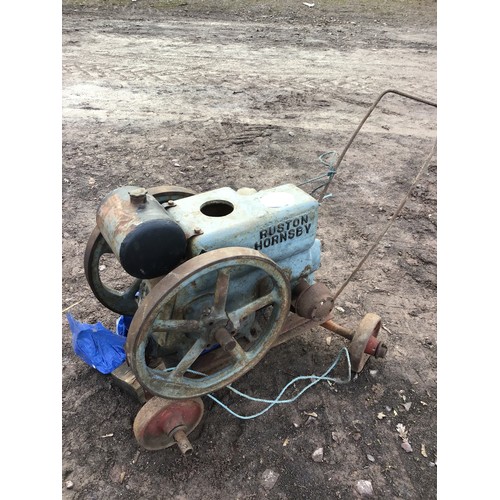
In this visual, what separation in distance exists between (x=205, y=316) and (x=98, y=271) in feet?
2.61

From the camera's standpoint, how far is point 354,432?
104 inches

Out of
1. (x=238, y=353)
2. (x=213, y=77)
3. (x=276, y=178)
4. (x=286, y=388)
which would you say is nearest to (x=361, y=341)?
(x=286, y=388)

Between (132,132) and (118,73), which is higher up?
(118,73)

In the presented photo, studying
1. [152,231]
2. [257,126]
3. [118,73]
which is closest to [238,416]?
[152,231]

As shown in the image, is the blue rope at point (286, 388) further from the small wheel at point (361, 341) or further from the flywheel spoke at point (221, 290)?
the flywheel spoke at point (221, 290)

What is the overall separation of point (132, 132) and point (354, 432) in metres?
4.41

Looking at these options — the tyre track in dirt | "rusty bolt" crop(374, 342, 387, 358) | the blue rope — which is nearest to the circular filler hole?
the blue rope

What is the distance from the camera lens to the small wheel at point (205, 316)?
2.10 m

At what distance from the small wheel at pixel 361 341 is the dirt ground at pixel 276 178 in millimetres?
125

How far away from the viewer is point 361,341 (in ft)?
9.23

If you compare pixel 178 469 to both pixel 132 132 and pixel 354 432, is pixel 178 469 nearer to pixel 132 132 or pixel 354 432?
pixel 354 432

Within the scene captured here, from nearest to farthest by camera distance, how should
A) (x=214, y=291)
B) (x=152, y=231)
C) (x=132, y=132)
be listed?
(x=152, y=231)
(x=214, y=291)
(x=132, y=132)

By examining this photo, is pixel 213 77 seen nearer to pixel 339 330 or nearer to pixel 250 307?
pixel 339 330

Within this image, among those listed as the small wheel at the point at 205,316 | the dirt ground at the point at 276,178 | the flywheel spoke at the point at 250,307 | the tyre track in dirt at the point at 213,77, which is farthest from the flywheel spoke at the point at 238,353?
the tyre track in dirt at the point at 213,77
